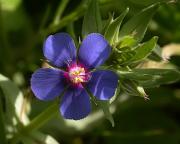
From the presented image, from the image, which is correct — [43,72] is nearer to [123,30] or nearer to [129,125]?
[123,30]

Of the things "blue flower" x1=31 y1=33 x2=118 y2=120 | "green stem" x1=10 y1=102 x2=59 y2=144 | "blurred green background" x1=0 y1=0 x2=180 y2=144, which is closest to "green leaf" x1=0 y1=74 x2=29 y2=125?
"green stem" x1=10 y1=102 x2=59 y2=144

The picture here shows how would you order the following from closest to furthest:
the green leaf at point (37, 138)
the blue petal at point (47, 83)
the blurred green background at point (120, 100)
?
the blue petal at point (47, 83)
the green leaf at point (37, 138)
the blurred green background at point (120, 100)

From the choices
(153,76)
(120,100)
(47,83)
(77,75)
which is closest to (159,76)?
(153,76)

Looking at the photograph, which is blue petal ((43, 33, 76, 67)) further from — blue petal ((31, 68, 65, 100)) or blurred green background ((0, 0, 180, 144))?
blurred green background ((0, 0, 180, 144))

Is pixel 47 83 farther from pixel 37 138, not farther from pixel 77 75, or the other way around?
pixel 37 138

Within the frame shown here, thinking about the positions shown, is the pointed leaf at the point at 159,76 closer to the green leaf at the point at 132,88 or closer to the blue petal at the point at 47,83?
the green leaf at the point at 132,88

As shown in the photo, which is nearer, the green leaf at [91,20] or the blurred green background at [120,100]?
the green leaf at [91,20]

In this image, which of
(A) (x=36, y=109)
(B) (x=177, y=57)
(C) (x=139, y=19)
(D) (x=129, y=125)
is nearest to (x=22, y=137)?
(A) (x=36, y=109)

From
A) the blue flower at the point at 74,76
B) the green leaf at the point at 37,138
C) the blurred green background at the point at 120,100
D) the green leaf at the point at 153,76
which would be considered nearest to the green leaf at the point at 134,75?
the green leaf at the point at 153,76
